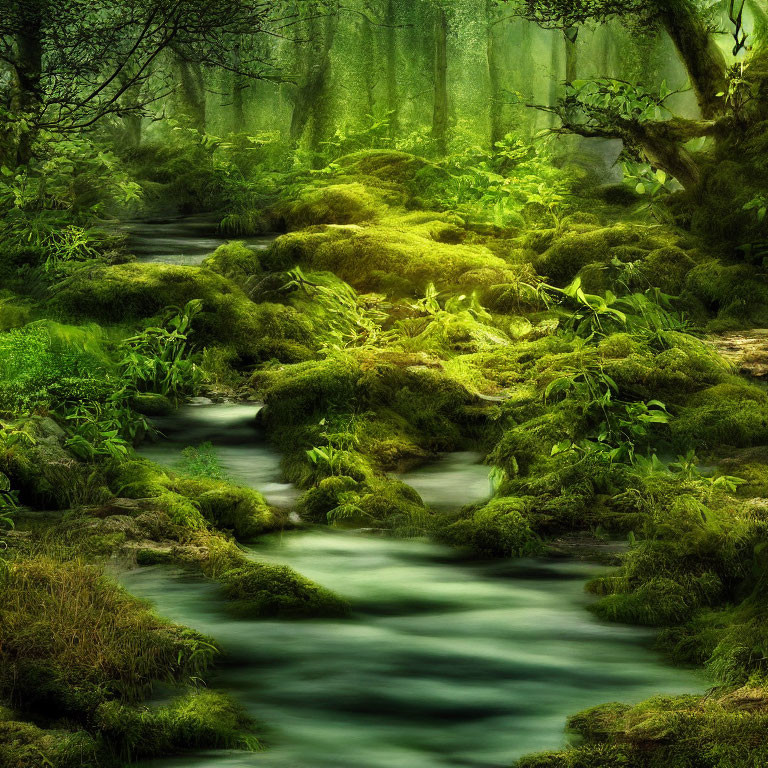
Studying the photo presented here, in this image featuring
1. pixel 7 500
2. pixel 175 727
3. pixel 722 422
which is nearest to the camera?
pixel 175 727

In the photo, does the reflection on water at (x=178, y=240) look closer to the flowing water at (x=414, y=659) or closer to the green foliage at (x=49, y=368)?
the green foliage at (x=49, y=368)

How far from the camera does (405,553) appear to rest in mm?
6289

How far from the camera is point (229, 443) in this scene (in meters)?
8.24

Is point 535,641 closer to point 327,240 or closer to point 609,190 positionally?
point 327,240

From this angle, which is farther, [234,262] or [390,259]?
[234,262]

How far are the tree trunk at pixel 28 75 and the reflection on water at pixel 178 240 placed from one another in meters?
1.96

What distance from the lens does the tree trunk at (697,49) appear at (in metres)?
12.0

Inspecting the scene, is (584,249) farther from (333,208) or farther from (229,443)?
(229,443)

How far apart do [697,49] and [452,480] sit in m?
7.51

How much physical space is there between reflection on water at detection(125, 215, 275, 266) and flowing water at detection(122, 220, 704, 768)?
731 cm

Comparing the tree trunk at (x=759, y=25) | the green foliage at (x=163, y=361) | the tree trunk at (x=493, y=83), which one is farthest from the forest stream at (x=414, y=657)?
the tree trunk at (x=493, y=83)

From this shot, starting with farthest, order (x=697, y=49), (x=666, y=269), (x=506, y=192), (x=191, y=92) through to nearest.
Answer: (x=191, y=92), (x=506, y=192), (x=697, y=49), (x=666, y=269)

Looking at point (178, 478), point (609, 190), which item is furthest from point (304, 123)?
point (178, 478)

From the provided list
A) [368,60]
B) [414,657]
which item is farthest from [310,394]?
[368,60]
